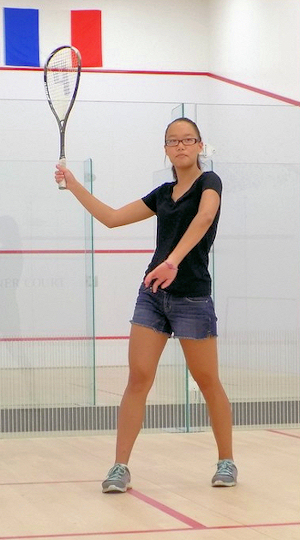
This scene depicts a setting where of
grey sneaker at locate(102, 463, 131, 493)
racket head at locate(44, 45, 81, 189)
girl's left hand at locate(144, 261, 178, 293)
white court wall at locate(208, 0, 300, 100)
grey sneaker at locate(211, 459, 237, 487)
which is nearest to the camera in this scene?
girl's left hand at locate(144, 261, 178, 293)

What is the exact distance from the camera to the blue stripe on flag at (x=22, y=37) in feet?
24.8

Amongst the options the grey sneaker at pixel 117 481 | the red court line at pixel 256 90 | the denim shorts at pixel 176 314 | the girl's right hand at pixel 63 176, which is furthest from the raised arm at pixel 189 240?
the red court line at pixel 256 90

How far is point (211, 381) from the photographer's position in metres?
3.43

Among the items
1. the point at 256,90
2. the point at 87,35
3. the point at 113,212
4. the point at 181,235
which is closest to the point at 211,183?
the point at 181,235

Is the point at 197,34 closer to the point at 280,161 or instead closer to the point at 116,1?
the point at 116,1

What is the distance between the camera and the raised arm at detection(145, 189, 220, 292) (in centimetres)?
300

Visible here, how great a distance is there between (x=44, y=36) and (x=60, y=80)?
3923 mm

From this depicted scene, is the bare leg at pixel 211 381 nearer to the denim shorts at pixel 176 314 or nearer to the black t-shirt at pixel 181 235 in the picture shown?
the denim shorts at pixel 176 314

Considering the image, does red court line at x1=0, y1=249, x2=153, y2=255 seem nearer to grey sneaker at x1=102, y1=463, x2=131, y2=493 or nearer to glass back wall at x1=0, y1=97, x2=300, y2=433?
glass back wall at x1=0, y1=97, x2=300, y2=433

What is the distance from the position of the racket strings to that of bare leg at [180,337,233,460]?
0.91 metres

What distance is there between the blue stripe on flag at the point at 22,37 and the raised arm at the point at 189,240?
4544mm

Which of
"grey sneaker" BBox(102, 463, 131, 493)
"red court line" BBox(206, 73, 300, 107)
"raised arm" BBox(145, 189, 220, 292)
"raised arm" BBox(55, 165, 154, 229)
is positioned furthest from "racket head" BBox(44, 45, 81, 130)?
"red court line" BBox(206, 73, 300, 107)

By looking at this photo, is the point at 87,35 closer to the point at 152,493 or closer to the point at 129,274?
the point at 129,274

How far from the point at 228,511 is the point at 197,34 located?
549 centimetres
